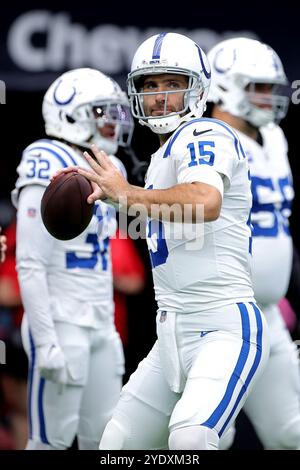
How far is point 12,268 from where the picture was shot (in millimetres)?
6191

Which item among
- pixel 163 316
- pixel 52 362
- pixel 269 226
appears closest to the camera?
pixel 163 316

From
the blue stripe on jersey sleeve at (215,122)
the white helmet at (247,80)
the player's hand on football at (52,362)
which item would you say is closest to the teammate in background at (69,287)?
the player's hand on football at (52,362)

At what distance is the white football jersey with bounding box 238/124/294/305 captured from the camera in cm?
526

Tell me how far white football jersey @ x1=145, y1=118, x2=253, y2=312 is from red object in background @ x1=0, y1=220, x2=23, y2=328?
228cm

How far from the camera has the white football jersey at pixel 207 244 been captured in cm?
381

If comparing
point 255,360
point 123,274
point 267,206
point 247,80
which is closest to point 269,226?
point 267,206

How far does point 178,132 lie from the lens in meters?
3.85

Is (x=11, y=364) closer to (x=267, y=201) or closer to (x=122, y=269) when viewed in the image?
(x=122, y=269)

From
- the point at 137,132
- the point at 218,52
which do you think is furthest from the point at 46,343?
the point at 137,132

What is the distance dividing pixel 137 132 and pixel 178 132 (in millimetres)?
3196

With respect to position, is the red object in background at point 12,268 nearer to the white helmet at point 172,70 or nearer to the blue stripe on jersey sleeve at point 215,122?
the white helmet at point 172,70

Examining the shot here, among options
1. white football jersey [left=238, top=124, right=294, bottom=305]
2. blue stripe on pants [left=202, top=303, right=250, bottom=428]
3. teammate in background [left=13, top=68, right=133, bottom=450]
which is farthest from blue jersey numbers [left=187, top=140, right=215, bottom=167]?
white football jersey [left=238, top=124, right=294, bottom=305]

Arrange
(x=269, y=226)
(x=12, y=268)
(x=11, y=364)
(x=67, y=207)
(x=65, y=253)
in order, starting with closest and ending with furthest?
1. (x=67, y=207)
2. (x=65, y=253)
3. (x=269, y=226)
4. (x=12, y=268)
5. (x=11, y=364)

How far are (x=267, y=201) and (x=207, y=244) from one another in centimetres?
150
